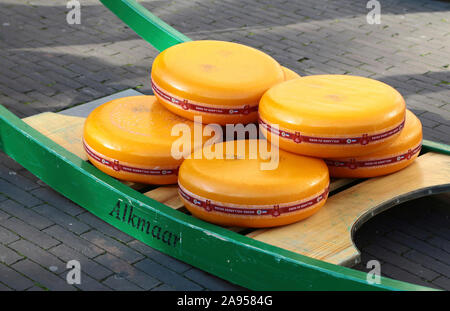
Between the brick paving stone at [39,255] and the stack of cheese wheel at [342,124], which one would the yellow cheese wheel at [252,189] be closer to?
the stack of cheese wheel at [342,124]

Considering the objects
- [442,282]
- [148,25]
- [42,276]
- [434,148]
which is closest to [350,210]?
[442,282]

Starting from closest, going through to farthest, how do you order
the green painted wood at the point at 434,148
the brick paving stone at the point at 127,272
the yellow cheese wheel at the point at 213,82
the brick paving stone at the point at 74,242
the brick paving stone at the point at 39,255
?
the brick paving stone at the point at 127,272
the brick paving stone at the point at 39,255
the brick paving stone at the point at 74,242
the yellow cheese wheel at the point at 213,82
the green painted wood at the point at 434,148

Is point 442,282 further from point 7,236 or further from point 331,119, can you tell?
point 7,236

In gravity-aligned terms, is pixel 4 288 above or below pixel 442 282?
below

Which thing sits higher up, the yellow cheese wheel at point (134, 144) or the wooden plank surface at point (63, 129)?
the yellow cheese wheel at point (134, 144)

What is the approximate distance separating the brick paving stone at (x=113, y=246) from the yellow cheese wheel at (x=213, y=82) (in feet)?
2.76

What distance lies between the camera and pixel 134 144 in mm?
4340

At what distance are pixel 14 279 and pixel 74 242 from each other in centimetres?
44

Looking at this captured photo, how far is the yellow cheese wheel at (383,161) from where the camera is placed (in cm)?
435

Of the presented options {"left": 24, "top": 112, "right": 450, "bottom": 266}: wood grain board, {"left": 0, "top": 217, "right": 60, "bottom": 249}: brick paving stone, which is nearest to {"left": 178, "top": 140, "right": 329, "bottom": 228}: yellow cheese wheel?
{"left": 24, "top": 112, "right": 450, "bottom": 266}: wood grain board

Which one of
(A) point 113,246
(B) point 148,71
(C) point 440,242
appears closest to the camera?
(A) point 113,246

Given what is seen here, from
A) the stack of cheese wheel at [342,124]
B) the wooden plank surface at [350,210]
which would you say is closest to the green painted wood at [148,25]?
the stack of cheese wheel at [342,124]
